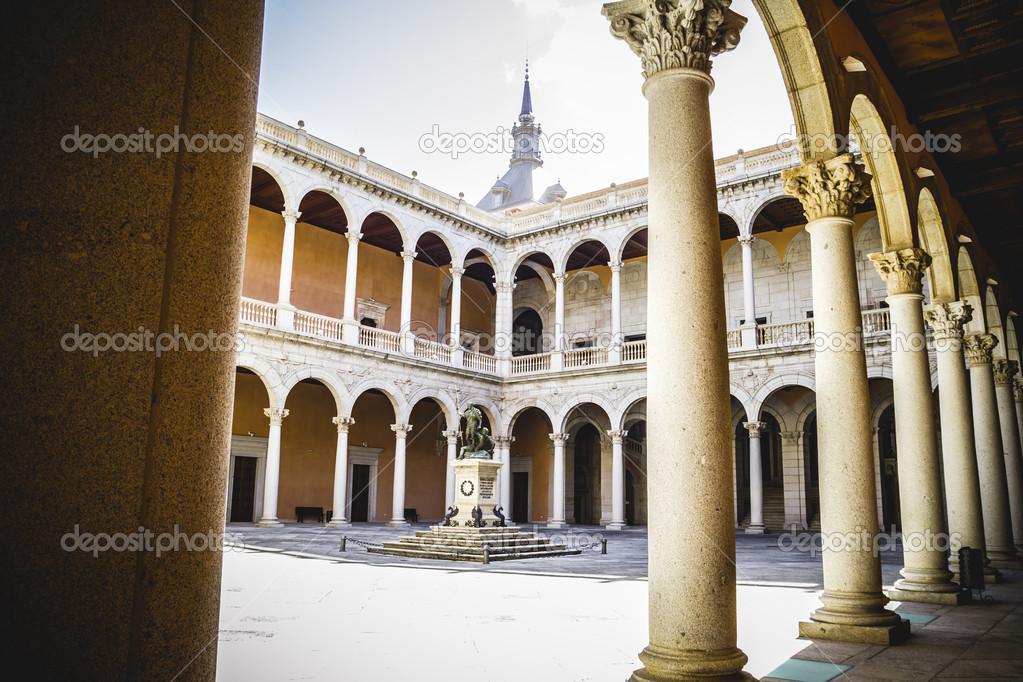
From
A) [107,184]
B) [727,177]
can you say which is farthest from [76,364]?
[727,177]

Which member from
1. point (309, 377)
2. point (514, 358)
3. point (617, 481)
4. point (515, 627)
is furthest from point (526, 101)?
point (515, 627)

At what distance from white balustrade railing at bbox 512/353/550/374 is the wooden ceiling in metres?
15.6

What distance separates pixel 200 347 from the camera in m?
1.70

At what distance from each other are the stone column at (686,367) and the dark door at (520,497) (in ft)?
83.1

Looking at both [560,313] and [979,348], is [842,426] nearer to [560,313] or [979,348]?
[979,348]

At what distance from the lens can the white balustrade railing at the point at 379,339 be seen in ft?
70.4

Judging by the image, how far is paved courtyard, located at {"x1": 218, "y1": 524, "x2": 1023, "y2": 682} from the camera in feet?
13.4

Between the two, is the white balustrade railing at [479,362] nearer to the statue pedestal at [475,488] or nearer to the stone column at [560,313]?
the stone column at [560,313]

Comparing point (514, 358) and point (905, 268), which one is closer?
point (905, 268)

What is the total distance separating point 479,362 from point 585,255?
555 centimetres

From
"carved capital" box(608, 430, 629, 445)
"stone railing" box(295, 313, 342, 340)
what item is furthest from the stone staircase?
"carved capital" box(608, 430, 629, 445)

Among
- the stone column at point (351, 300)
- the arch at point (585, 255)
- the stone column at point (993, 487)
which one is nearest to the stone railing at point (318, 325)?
the stone column at point (351, 300)

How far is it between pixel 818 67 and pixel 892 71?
9.04ft

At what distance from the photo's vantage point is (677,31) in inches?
145
